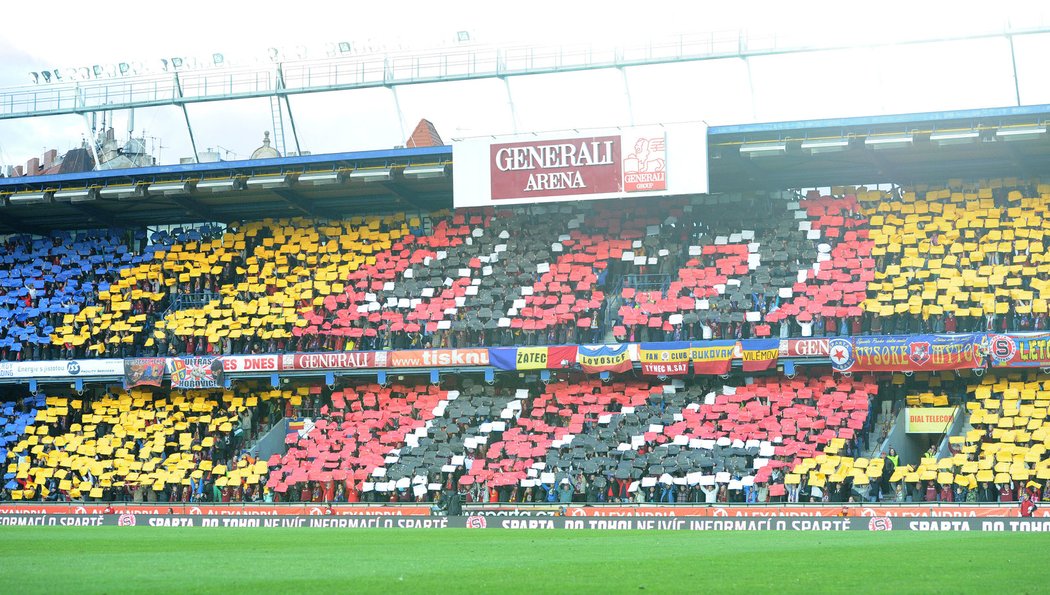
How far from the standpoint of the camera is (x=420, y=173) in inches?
1727

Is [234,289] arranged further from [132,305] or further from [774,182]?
[774,182]

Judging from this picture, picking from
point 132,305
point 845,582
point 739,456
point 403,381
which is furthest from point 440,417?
point 845,582

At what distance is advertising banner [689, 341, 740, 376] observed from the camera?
1570 inches

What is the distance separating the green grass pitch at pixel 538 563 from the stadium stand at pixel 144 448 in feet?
44.9

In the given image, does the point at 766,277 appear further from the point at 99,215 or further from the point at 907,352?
the point at 99,215

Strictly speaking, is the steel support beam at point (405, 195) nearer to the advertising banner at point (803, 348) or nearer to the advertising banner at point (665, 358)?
the advertising banner at point (665, 358)

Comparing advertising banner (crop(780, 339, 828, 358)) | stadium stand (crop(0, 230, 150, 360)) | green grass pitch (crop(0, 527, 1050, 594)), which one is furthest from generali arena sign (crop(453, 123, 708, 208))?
green grass pitch (crop(0, 527, 1050, 594))

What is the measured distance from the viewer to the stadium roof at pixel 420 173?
39750mm

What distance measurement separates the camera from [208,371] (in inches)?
1784

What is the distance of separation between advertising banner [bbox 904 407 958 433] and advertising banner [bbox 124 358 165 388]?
2508cm

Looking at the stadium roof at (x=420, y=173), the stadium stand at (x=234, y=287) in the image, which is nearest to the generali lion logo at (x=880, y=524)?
the stadium roof at (x=420, y=173)

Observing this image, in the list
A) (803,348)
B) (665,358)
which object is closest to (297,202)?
(665,358)

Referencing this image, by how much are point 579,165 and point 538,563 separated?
24.5 m

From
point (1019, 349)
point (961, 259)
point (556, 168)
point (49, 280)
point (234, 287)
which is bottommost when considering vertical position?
point (1019, 349)
